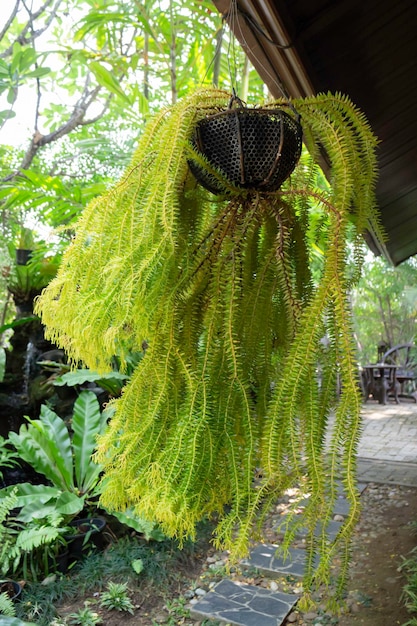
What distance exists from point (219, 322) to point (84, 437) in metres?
2.67

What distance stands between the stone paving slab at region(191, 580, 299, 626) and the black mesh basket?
221 centimetres

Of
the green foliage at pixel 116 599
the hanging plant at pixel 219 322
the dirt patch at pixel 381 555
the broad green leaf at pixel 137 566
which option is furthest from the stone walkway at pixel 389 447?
the hanging plant at pixel 219 322

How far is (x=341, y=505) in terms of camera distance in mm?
3600

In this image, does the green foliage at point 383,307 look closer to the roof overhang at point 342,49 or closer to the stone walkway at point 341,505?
the stone walkway at point 341,505

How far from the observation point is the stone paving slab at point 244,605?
2350 millimetres

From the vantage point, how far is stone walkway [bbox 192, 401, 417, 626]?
7.89ft

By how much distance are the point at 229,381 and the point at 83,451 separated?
2.65m

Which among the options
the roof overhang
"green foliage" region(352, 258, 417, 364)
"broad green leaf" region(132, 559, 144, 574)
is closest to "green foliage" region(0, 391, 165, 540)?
"broad green leaf" region(132, 559, 144, 574)

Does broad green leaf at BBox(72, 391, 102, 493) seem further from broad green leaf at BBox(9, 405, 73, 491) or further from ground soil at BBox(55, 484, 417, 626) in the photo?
ground soil at BBox(55, 484, 417, 626)

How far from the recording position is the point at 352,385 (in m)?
0.70

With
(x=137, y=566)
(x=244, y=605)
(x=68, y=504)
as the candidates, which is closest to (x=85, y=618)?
(x=137, y=566)

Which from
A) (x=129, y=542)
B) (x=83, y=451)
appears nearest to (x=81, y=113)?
(x=83, y=451)

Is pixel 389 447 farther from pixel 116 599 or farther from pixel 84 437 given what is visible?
pixel 116 599

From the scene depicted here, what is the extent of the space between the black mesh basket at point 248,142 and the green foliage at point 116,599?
2.39 m
